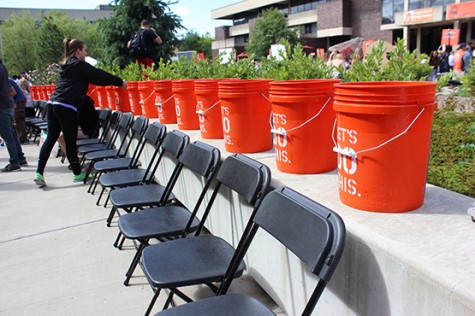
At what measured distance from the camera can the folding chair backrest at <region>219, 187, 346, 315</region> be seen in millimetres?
1445

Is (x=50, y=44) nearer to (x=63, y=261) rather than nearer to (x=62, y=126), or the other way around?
(x=62, y=126)

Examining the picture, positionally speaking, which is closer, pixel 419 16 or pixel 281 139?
pixel 281 139

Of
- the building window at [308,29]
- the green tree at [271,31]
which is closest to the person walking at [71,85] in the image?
the green tree at [271,31]

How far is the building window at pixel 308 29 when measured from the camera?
5086 cm

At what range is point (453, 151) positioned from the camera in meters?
3.16

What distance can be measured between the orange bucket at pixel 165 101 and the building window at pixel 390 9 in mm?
Result: 37233

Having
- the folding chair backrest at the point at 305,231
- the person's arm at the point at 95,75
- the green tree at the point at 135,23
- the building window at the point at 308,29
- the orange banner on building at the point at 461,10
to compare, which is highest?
the building window at the point at 308,29

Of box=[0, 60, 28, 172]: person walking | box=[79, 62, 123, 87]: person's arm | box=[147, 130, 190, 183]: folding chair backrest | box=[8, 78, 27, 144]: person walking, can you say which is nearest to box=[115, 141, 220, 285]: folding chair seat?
box=[147, 130, 190, 183]: folding chair backrest

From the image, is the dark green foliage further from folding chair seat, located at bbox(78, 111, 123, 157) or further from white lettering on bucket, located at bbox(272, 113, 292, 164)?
folding chair seat, located at bbox(78, 111, 123, 157)

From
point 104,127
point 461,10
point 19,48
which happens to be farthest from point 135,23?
point 19,48

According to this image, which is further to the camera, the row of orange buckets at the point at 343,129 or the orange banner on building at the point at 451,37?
the orange banner on building at the point at 451,37

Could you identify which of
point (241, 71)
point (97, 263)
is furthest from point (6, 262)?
point (241, 71)

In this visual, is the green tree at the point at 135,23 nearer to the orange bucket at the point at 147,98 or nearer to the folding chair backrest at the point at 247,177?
the orange bucket at the point at 147,98

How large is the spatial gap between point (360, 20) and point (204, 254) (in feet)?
159
